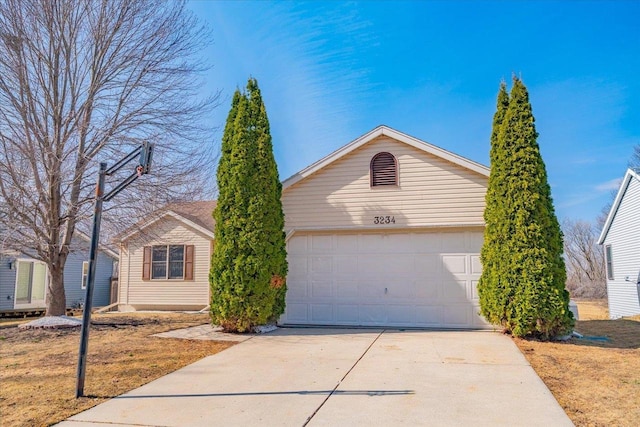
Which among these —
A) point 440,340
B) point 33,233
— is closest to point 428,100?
point 440,340

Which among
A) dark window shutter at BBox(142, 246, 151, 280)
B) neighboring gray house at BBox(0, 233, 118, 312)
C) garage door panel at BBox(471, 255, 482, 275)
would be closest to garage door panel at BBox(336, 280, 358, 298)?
garage door panel at BBox(471, 255, 482, 275)

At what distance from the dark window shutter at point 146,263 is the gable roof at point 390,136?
751cm

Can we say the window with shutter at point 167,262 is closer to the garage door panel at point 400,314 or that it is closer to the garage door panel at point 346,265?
the garage door panel at point 346,265

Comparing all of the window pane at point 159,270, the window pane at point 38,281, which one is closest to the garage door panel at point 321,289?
the window pane at point 159,270

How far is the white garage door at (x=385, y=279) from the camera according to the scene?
9.92m

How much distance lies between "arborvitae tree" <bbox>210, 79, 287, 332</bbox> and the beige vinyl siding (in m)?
0.99

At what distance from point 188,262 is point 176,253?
61 cm

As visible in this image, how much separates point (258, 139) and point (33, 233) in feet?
19.3

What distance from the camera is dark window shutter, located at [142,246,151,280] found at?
1586 cm

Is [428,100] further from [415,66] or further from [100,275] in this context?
[100,275]

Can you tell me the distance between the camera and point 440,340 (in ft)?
27.4

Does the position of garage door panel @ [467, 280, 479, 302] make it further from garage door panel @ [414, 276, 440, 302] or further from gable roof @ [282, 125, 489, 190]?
gable roof @ [282, 125, 489, 190]

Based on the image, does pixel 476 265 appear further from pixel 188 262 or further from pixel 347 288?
pixel 188 262

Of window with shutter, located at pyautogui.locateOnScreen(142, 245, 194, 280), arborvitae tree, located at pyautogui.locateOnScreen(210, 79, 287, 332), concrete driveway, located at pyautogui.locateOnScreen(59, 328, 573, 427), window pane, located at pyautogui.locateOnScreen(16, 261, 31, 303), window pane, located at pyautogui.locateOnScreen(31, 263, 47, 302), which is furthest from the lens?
window pane, located at pyautogui.locateOnScreen(31, 263, 47, 302)
